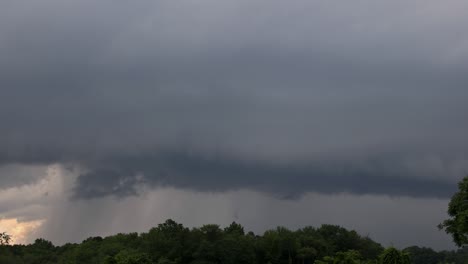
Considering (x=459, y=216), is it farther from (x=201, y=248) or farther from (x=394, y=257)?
(x=201, y=248)

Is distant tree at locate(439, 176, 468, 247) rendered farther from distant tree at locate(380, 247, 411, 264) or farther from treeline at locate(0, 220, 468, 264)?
treeline at locate(0, 220, 468, 264)

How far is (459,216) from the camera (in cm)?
6519

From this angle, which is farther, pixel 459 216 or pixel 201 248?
pixel 201 248

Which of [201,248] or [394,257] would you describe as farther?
[201,248]

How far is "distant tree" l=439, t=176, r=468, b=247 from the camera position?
2527 inches

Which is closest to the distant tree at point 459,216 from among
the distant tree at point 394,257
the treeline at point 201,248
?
the distant tree at point 394,257

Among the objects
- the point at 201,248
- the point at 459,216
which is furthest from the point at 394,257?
the point at 201,248

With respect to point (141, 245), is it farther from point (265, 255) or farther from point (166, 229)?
point (265, 255)

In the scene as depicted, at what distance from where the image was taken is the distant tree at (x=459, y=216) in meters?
64.2

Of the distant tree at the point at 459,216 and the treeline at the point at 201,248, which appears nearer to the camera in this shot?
the distant tree at the point at 459,216

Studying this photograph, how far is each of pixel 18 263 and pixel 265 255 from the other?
71.4m

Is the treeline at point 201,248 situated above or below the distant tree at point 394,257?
above

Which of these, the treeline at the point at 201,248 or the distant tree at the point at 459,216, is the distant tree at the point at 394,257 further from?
the treeline at the point at 201,248

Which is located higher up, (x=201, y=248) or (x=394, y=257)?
(x=201, y=248)
